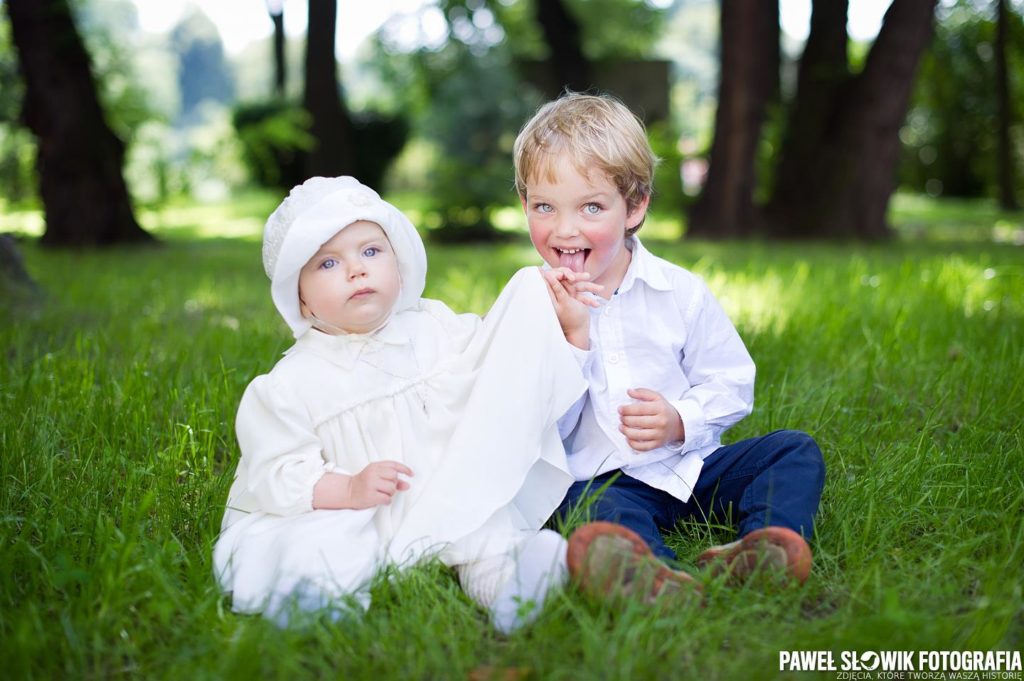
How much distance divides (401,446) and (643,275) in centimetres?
79

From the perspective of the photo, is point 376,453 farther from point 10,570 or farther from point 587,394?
point 10,570

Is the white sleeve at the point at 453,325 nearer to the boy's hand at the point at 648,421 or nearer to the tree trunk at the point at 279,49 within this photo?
the boy's hand at the point at 648,421

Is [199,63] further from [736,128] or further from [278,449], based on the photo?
[278,449]

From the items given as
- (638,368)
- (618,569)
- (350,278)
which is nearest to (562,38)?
(638,368)

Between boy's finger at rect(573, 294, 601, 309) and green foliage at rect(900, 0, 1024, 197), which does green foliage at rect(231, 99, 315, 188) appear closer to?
green foliage at rect(900, 0, 1024, 197)

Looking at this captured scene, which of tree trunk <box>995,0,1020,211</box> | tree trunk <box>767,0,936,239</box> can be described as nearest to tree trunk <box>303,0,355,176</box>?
tree trunk <box>767,0,936,239</box>

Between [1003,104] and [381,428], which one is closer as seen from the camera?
[381,428]

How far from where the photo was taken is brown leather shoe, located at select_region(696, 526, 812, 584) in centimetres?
186

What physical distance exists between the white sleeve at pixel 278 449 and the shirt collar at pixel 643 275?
0.91m

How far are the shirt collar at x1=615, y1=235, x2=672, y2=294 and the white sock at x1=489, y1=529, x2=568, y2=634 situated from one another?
0.77 meters

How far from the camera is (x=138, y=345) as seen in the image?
12.4 feet

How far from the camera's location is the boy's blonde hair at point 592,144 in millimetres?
2182

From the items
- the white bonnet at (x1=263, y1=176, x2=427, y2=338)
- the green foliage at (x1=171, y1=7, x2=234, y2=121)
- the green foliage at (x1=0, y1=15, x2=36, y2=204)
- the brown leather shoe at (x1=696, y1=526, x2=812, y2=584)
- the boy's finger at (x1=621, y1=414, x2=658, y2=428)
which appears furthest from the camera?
the green foliage at (x1=171, y1=7, x2=234, y2=121)

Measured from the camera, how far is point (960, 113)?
2300 cm
